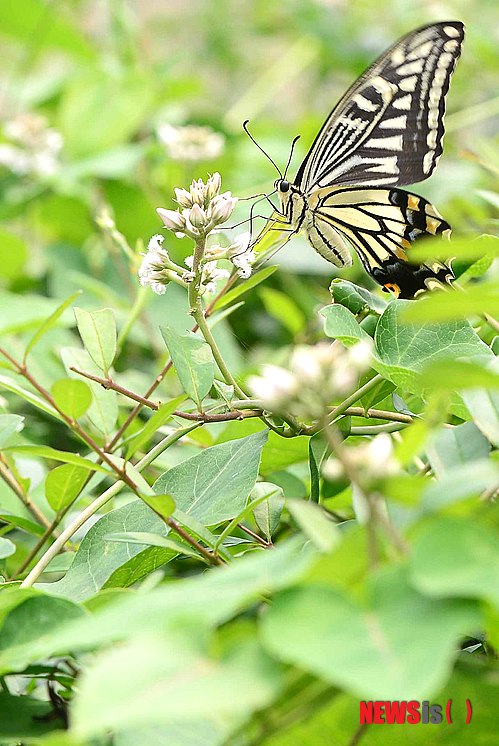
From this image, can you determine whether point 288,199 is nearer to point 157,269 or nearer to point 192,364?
point 157,269

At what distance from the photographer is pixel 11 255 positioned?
150 cm

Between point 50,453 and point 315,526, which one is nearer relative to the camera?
point 315,526

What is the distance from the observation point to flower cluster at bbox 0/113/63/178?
167cm

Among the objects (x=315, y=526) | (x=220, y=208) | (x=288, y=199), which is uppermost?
(x=288, y=199)

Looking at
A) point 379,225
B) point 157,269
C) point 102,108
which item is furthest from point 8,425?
point 102,108

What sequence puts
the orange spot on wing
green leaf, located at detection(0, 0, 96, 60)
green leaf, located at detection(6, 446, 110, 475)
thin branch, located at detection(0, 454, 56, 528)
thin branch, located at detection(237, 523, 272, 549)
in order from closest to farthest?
green leaf, located at detection(6, 446, 110, 475) < thin branch, located at detection(237, 523, 272, 549) < thin branch, located at detection(0, 454, 56, 528) < the orange spot on wing < green leaf, located at detection(0, 0, 96, 60)

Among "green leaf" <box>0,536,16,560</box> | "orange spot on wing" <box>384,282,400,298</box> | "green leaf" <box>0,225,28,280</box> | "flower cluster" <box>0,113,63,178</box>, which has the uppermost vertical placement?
"flower cluster" <box>0,113,63,178</box>

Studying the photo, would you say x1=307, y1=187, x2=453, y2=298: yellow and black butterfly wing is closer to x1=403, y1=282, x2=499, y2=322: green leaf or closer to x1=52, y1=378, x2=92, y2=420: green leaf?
x1=52, y1=378, x2=92, y2=420: green leaf

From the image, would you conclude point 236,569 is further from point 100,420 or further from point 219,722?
point 100,420

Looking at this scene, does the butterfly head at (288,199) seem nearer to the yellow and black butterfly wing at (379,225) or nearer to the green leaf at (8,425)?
the yellow and black butterfly wing at (379,225)

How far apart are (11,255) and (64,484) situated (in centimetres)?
95

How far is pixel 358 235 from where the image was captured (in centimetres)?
114

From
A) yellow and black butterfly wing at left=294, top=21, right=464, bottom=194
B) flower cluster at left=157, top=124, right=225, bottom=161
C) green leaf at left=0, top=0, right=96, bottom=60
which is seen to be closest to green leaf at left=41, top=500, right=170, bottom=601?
yellow and black butterfly wing at left=294, top=21, right=464, bottom=194

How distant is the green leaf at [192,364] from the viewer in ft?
1.88
